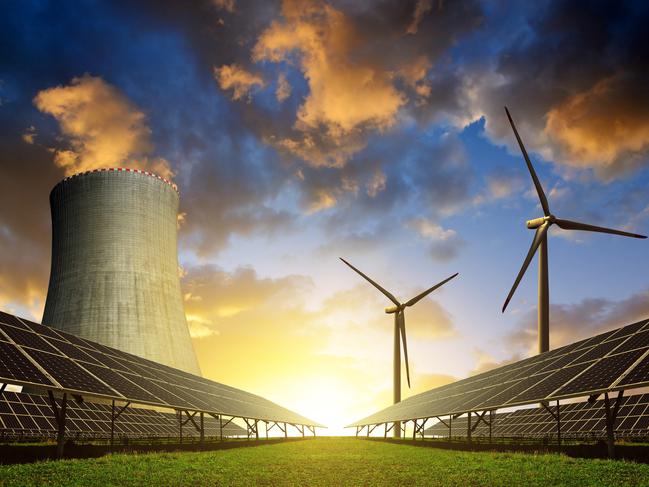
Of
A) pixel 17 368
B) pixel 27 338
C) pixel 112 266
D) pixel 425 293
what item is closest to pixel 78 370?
pixel 27 338

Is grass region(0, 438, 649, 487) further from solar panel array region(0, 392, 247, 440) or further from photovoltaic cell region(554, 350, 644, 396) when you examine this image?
solar panel array region(0, 392, 247, 440)

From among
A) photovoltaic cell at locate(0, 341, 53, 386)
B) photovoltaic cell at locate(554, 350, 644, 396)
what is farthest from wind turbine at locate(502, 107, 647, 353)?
photovoltaic cell at locate(0, 341, 53, 386)

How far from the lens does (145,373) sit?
32375mm

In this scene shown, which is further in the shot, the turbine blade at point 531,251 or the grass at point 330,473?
the turbine blade at point 531,251

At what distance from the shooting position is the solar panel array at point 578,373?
1938 cm

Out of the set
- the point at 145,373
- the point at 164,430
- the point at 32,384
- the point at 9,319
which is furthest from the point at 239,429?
the point at 32,384

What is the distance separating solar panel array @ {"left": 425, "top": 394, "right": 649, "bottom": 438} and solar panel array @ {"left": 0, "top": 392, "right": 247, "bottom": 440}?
32.0 metres

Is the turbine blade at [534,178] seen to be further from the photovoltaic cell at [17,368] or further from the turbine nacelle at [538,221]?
the photovoltaic cell at [17,368]

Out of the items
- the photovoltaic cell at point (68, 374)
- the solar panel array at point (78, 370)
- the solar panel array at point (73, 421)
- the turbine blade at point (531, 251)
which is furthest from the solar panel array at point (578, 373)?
the solar panel array at point (73, 421)

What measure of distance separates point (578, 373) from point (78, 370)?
71.8 feet

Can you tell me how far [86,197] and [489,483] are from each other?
4926 cm

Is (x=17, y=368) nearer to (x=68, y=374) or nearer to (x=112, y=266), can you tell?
(x=68, y=374)

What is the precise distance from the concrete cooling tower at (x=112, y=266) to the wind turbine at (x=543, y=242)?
34.6m

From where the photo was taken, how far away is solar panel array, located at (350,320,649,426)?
19375 millimetres
